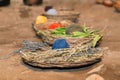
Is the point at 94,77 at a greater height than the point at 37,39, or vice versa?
the point at 94,77

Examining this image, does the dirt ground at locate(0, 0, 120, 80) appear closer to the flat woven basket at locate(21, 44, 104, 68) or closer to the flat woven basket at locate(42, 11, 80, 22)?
the flat woven basket at locate(21, 44, 104, 68)

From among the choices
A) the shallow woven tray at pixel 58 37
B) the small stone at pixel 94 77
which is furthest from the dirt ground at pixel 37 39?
the shallow woven tray at pixel 58 37

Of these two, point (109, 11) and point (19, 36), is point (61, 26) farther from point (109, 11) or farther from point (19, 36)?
point (109, 11)

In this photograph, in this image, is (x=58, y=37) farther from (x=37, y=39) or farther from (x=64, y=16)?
(x=64, y=16)

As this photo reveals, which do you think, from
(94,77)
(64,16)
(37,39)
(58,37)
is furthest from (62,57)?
(64,16)

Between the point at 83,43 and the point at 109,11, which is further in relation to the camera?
the point at 109,11

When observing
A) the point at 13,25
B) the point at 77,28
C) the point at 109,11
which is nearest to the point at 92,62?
the point at 77,28

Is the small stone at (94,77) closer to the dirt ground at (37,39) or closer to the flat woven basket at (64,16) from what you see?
the dirt ground at (37,39)
